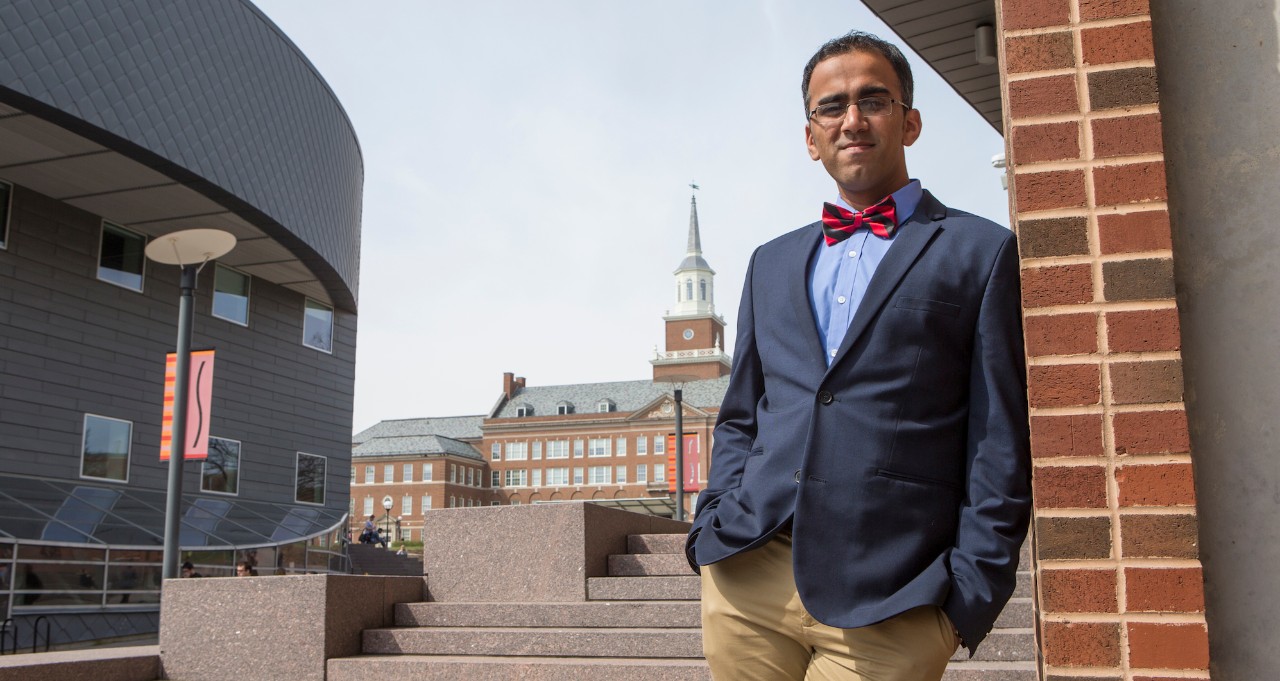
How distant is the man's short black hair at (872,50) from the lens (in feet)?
7.91

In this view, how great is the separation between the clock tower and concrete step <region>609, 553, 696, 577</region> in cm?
9910

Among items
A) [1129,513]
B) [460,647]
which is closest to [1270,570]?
[1129,513]

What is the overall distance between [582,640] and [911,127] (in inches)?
197

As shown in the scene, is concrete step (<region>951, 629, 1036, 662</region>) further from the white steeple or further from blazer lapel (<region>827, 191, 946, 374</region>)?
the white steeple

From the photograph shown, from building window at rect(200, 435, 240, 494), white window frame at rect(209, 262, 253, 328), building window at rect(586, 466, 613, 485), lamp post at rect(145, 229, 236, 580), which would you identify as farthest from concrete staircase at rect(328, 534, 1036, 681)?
building window at rect(586, 466, 613, 485)

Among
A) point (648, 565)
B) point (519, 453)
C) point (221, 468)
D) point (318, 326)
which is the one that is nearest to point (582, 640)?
point (648, 565)

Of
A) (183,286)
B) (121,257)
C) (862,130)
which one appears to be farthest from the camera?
(121,257)

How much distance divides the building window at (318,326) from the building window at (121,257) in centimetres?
590

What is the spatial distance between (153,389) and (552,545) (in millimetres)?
17200

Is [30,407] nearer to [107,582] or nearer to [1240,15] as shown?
[107,582]

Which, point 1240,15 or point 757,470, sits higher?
point 1240,15

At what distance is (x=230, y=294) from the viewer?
25672 mm

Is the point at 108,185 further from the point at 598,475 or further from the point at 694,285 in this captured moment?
the point at 694,285

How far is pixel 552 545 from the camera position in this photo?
8047mm
